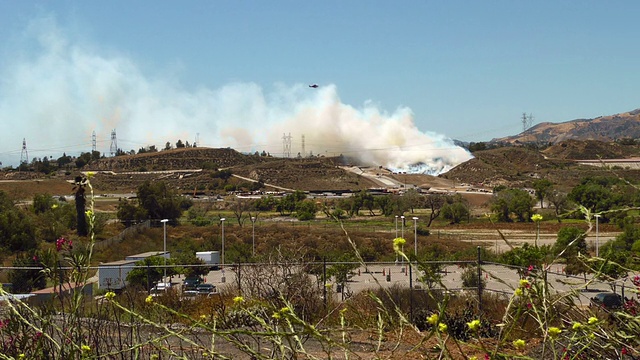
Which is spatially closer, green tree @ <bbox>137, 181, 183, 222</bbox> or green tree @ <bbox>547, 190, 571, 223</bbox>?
green tree @ <bbox>137, 181, 183, 222</bbox>

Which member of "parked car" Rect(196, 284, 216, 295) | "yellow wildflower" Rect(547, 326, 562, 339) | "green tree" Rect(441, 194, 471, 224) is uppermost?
"yellow wildflower" Rect(547, 326, 562, 339)

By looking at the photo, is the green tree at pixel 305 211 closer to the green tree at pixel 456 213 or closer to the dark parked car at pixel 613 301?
the green tree at pixel 456 213

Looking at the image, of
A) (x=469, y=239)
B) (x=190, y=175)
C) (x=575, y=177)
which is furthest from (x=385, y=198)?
(x=190, y=175)

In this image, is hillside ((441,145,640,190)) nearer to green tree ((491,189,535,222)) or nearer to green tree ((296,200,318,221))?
green tree ((491,189,535,222))

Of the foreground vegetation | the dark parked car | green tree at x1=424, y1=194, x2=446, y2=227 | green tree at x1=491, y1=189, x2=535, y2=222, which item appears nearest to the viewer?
the foreground vegetation

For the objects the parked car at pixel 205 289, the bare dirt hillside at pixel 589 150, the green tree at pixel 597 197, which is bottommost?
the parked car at pixel 205 289

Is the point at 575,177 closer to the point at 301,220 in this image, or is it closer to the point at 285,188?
the point at 285,188

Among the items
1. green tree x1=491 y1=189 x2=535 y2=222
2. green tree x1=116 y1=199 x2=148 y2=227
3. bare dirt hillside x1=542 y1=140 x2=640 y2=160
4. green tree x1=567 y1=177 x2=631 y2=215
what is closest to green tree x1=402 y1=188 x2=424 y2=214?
green tree x1=491 y1=189 x2=535 y2=222

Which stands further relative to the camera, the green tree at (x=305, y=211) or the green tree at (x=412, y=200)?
the green tree at (x=412, y=200)

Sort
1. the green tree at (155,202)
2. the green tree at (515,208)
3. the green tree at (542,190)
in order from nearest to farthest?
the green tree at (155,202), the green tree at (515,208), the green tree at (542,190)

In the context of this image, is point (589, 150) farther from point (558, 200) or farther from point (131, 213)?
point (131, 213)

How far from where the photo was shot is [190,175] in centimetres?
11944

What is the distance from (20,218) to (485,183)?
8736cm

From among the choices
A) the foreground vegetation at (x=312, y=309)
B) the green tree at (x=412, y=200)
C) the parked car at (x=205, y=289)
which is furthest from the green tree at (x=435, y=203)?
the parked car at (x=205, y=289)
